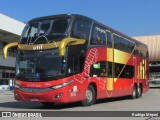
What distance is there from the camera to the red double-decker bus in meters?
15.9

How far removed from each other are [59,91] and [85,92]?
6.39 feet

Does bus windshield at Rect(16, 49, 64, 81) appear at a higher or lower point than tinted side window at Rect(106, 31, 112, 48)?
lower

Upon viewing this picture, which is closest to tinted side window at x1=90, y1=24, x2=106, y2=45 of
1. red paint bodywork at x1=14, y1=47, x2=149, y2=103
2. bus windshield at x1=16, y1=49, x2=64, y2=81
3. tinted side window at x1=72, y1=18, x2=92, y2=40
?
red paint bodywork at x1=14, y1=47, x2=149, y2=103

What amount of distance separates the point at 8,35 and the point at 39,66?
30.1 m

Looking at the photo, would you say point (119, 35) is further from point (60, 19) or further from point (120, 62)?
point (60, 19)

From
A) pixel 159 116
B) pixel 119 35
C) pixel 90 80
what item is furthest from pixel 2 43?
pixel 159 116

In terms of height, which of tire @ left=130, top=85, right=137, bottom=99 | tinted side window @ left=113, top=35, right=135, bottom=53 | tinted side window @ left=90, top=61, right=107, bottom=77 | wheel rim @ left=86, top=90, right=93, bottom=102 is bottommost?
Answer: tire @ left=130, top=85, right=137, bottom=99

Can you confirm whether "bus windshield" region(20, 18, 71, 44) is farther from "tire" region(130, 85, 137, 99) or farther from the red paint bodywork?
"tire" region(130, 85, 137, 99)

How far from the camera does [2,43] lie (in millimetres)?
49250

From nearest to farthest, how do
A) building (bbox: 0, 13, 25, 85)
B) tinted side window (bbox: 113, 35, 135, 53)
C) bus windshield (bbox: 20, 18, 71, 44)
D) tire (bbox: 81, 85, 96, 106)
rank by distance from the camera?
bus windshield (bbox: 20, 18, 71, 44)
tire (bbox: 81, 85, 96, 106)
tinted side window (bbox: 113, 35, 135, 53)
building (bbox: 0, 13, 25, 85)

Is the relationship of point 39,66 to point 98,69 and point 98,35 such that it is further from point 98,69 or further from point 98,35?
point 98,35

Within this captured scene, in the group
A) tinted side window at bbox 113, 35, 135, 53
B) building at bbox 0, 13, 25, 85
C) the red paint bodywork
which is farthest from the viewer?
building at bbox 0, 13, 25, 85

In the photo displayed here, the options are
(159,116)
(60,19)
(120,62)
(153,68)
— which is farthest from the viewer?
(153,68)

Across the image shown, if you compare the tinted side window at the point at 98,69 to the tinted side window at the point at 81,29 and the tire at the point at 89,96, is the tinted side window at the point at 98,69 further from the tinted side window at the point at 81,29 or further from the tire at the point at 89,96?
the tinted side window at the point at 81,29
